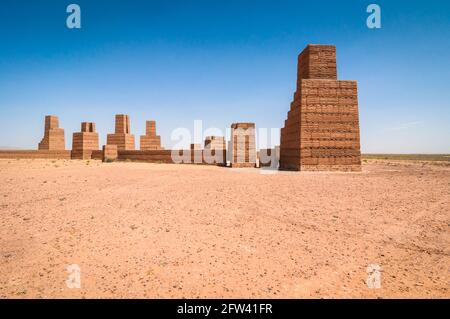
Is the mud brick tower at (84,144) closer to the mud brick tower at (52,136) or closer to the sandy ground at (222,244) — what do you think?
the mud brick tower at (52,136)

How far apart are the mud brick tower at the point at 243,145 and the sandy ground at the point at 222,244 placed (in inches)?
536

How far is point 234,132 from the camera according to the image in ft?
71.1

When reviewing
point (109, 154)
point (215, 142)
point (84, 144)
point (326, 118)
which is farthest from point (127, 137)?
point (326, 118)

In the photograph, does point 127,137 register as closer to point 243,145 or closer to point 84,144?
point 84,144

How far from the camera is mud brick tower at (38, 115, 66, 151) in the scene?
39.3m

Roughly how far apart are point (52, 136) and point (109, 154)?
634 inches

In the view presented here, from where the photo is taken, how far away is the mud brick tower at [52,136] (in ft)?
129

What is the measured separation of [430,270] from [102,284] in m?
4.36

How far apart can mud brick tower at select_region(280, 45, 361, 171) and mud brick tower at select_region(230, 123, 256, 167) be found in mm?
5207

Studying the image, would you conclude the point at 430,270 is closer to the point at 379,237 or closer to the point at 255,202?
the point at 379,237

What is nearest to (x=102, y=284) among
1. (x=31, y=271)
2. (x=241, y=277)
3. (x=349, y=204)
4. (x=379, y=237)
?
(x=31, y=271)

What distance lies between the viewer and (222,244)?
462cm

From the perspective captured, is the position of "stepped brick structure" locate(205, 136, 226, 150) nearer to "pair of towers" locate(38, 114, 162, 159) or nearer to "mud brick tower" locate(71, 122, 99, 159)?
"pair of towers" locate(38, 114, 162, 159)

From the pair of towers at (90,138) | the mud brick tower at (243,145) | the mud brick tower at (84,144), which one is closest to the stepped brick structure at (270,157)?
the mud brick tower at (243,145)
